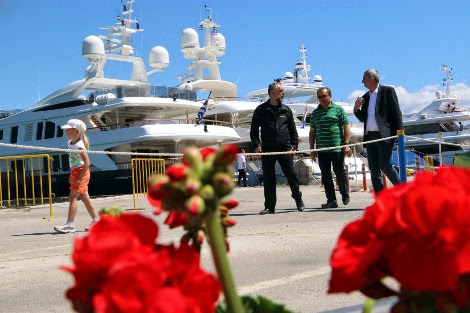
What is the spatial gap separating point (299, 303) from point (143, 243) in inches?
87.5

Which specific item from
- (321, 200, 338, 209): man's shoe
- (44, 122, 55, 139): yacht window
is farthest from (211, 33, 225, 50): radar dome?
(321, 200, 338, 209): man's shoe

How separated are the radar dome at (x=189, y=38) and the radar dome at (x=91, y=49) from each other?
21.7 feet

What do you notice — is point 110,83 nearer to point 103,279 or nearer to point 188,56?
point 188,56

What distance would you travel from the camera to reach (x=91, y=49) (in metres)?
24.5

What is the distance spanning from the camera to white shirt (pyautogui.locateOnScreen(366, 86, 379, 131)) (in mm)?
6754

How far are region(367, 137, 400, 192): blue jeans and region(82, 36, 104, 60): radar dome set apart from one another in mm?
19303

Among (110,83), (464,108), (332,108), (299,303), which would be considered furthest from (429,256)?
(464,108)

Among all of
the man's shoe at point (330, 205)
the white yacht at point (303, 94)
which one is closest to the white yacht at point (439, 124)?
the white yacht at point (303, 94)

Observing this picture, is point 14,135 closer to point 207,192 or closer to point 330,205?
point 330,205

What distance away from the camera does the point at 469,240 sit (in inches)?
15.5

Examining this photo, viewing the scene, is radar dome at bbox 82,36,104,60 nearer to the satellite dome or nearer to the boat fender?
the boat fender

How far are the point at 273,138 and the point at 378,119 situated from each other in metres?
1.30

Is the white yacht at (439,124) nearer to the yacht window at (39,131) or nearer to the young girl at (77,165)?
the yacht window at (39,131)

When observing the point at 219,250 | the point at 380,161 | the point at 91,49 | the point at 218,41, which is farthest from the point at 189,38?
the point at 219,250
